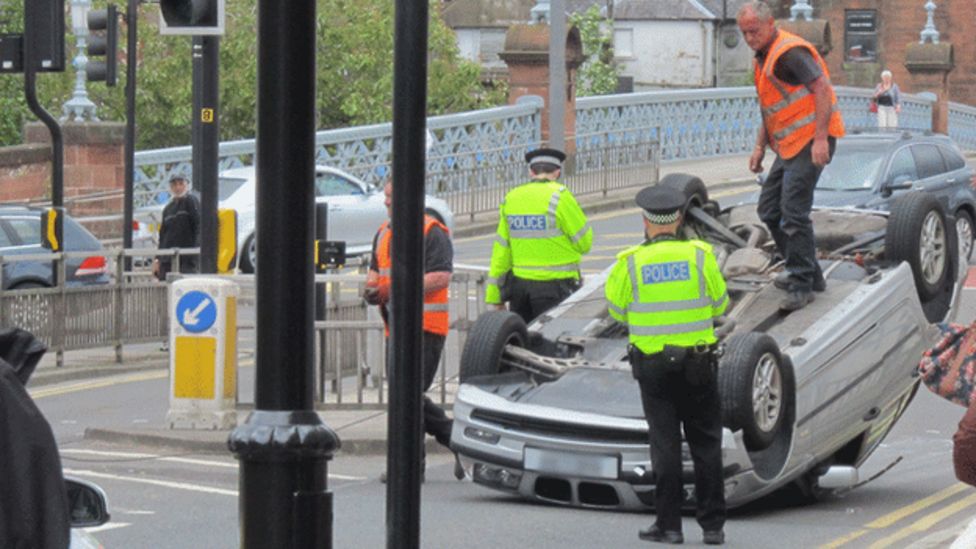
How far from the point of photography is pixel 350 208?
29.1 meters

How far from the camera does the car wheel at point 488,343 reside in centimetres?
1167

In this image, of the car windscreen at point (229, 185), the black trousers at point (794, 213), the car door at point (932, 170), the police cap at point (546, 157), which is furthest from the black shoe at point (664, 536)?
the car windscreen at point (229, 185)

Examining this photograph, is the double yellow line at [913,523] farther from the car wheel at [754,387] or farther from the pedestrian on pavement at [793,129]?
the pedestrian on pavement at [793,129]

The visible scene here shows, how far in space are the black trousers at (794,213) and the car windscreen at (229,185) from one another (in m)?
16.6

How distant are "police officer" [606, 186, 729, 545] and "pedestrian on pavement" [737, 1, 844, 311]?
5.20 feet

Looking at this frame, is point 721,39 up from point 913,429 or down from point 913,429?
up

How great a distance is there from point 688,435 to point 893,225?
2.58m

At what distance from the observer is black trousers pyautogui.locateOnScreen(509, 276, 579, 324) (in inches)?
515

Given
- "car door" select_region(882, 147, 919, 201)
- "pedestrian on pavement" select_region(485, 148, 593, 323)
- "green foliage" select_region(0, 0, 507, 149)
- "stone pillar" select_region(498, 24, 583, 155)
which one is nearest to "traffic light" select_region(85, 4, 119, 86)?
"car door" select_region(882, 147, 919, 201)

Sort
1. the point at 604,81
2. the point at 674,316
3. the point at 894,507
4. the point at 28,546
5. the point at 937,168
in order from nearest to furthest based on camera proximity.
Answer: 1. the point at 28,546
2. the point at 674,316
3. the point at 894,507
4. the point at 937,168
5. the point at 604,81

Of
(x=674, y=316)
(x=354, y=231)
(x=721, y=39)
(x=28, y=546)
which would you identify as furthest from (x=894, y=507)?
(x=721, y=39)

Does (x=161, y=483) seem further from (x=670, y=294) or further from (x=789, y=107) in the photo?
(x=789, y=107)

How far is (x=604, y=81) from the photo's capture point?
57000 millimetres

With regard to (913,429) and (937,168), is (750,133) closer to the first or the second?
(937,168)
